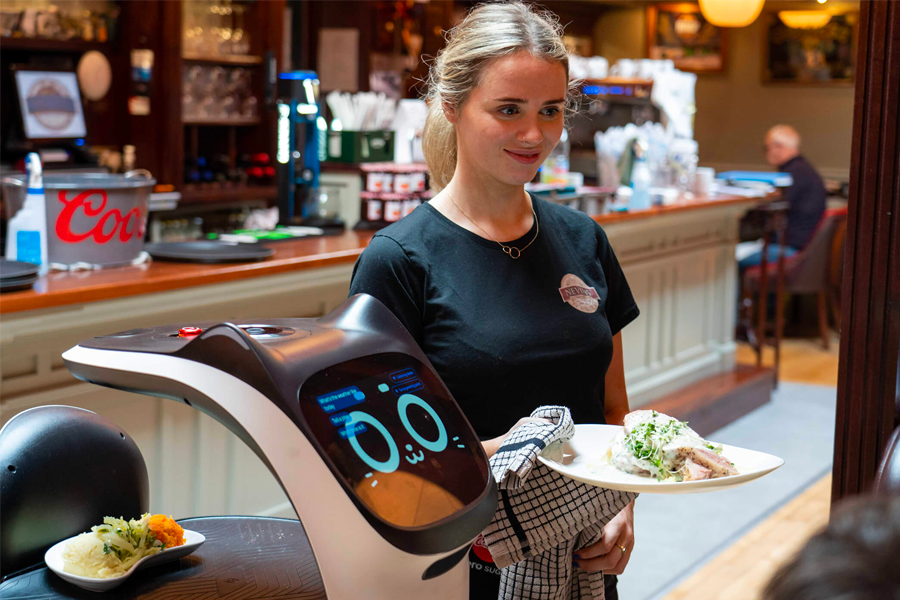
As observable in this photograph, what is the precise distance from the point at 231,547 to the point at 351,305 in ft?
1.15

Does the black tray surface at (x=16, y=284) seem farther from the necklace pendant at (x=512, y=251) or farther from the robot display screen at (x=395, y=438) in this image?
the robot display screen at (x=395, y=438)

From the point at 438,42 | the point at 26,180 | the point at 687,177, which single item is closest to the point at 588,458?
the point at 26,180

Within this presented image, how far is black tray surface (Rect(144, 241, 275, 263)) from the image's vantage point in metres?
2.82

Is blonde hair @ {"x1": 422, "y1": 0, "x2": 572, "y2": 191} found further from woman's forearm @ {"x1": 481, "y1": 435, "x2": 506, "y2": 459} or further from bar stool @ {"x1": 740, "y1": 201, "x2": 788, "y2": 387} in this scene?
bar stool @ {"x1": 740, "y1": 201, "x2": 788, "y2": 387}

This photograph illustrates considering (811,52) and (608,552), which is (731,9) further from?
(608,552)

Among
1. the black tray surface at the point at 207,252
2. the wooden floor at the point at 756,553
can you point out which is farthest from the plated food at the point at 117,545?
the wooden floor at the point at 756,553

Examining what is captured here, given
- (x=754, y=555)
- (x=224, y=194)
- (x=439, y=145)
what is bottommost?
(x=754, y=555)

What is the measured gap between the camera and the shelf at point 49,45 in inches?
189

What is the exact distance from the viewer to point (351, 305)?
1023 millimetres

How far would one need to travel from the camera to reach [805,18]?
935 cm

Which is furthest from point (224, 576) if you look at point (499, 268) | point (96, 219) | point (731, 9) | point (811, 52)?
point (811, 52)

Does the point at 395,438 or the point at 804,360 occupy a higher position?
the point at 395,438

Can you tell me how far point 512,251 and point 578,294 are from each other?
0.12 metres

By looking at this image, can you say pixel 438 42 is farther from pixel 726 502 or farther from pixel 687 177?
pixel 726 502
